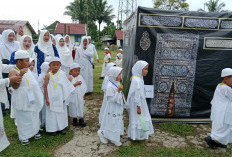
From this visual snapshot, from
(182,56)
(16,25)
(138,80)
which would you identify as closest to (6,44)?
(138,80)

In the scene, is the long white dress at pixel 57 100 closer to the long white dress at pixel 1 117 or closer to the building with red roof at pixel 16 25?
the long white dress at pixel 1 117

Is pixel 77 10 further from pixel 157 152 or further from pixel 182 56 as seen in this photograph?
pixel 157 152

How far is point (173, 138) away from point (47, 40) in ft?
12.2

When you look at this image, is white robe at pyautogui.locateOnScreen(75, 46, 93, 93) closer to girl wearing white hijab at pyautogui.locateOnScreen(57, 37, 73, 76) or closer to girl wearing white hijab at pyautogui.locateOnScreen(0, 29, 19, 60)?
girl wearing white hijab at pyautogui.locateOnScreen(57, 37, 73, 76)

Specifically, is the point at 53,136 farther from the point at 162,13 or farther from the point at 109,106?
the point at 162,13

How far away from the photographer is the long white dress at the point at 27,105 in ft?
10.1

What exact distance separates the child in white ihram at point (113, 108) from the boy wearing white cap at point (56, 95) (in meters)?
0.92

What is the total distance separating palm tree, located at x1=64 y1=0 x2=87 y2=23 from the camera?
133 feet

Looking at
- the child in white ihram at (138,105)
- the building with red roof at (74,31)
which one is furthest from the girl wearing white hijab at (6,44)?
the building with red roof at (74,31)

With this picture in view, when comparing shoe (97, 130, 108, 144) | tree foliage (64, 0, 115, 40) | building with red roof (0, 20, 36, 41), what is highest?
tree foliage (64, 0, 115, 40)

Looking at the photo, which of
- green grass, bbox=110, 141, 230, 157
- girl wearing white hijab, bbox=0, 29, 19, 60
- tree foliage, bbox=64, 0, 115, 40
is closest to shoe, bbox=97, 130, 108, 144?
green grass, bbox=110, 141, 230, 157

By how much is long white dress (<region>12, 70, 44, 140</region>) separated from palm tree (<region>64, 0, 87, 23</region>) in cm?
4060

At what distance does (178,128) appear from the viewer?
4.16 m

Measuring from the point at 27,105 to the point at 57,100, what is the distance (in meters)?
0.55
